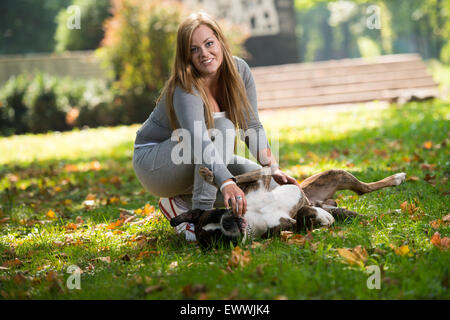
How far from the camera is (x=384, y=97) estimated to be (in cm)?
1310

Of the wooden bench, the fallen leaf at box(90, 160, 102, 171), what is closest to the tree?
the wooden bench

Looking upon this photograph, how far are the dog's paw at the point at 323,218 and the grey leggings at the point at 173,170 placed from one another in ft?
1.23

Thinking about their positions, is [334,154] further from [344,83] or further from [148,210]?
[344,83]

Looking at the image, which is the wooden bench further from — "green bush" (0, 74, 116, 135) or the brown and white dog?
the brown and white dog

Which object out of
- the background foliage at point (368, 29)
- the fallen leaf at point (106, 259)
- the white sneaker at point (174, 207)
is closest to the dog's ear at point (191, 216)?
the white sneaker at point (174, 207)

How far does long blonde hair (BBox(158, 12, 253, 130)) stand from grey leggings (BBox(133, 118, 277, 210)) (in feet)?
0.51

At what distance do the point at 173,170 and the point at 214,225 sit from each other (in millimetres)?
603

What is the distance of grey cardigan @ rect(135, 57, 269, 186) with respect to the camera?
303 cm

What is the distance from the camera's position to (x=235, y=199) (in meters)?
2.83

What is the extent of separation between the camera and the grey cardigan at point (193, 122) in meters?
3.03
